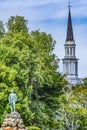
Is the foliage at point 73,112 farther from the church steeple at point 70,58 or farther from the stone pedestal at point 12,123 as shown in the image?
the church steeple at point 70,58

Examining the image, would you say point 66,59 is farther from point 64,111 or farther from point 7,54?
point 7,54

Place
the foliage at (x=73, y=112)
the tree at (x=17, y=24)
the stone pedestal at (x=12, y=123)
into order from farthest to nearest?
the foliage at (x=73, y=112) < the tree at (x=17, y=24) < the stone pedestal at (x=12, y=123)

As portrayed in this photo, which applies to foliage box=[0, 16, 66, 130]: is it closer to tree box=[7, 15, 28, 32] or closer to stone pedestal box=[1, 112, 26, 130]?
tree box=[7, 15, 28, 32]

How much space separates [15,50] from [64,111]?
16502 mm

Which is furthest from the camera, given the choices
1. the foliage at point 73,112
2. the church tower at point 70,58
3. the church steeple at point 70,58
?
the church steeple at point 70,58

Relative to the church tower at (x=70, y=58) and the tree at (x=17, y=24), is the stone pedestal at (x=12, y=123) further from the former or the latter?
the church tower at (x=70, y=58)

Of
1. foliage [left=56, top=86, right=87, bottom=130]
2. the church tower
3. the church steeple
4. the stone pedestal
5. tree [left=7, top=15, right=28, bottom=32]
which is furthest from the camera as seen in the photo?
the church steeple

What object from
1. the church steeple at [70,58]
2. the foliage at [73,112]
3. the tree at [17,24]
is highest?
the church steeple at [70,58]

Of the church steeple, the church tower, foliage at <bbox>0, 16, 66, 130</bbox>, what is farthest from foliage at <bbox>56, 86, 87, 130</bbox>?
the church steeple

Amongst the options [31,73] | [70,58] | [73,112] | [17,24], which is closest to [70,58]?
[70,58]

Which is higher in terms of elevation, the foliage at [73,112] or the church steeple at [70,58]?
the church steeple at [70,58]

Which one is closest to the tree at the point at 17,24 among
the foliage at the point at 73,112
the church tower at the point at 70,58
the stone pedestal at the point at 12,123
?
the foliage at the point at 73,112

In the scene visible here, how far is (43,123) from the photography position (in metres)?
63.3

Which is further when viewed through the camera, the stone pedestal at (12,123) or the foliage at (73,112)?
the foliage at (73,112)
